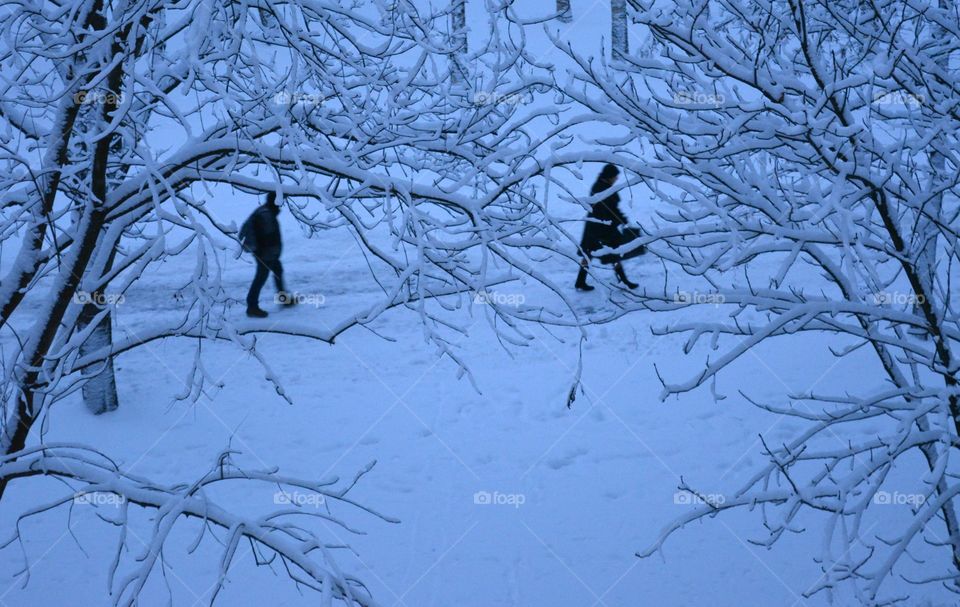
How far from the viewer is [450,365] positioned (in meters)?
9.70

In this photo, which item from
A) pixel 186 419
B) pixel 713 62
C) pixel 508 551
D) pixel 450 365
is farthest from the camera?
pixel 450 365

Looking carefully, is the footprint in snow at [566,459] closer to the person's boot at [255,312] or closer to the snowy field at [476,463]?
the snowy field at [476,463]

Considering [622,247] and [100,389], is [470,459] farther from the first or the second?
[622,247]

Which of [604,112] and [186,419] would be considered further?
[186,419]

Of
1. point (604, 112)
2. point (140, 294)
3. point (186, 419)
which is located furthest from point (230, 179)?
point (140, 294)

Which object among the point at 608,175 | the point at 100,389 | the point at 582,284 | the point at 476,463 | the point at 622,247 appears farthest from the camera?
the point at 582,284

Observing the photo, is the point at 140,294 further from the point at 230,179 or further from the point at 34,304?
the point at 230,179

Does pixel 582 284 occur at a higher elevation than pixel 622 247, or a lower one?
higher

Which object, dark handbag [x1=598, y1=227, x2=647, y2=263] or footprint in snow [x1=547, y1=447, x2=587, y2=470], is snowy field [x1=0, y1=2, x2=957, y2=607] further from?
dark handbag [x1=598, y1=227, x2=647, y2=263]

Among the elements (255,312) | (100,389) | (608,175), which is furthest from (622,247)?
(255,312)

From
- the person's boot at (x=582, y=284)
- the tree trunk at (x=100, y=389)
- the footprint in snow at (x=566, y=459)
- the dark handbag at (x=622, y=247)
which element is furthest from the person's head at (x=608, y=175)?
the tree trunk at (x=100, y=389)

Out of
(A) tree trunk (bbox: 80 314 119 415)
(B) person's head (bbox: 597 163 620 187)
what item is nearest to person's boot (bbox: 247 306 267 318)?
(A) tree trunk (bbox: 80 314 119 415)

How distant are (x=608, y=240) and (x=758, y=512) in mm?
5012

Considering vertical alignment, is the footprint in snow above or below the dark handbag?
below
